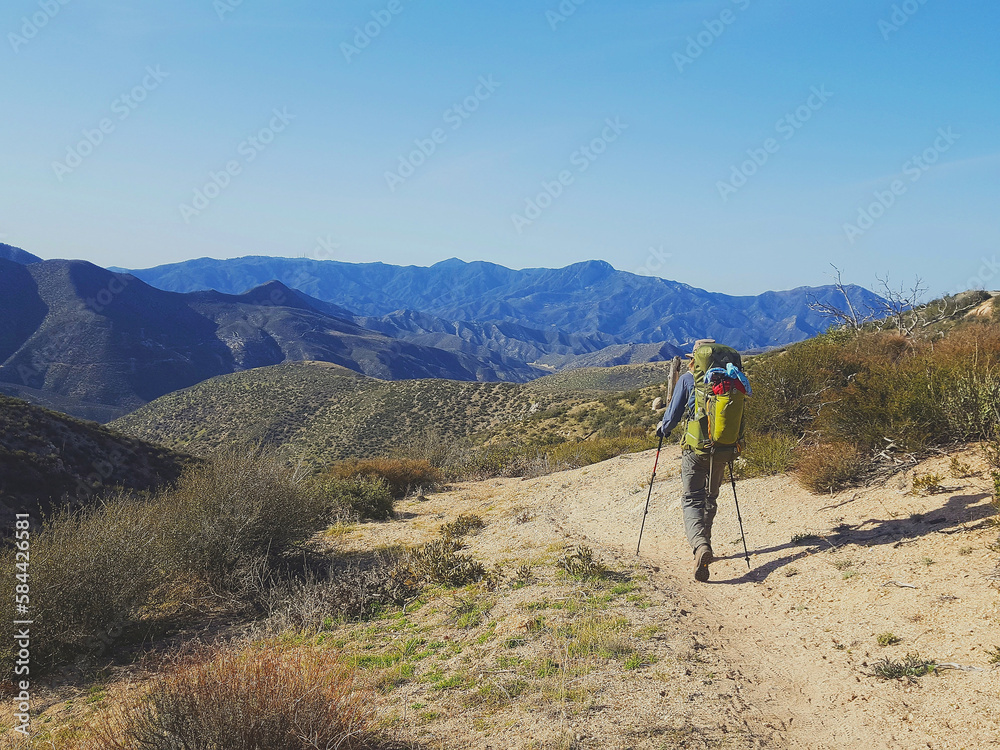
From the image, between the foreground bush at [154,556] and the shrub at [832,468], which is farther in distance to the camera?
the shrub at [832,468]

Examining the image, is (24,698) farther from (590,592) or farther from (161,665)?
(590,592)

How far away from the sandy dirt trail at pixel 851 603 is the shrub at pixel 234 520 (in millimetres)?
4378

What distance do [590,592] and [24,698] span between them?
488cm

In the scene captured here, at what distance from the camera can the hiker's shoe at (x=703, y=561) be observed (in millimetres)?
5777

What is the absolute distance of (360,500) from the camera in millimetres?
10945

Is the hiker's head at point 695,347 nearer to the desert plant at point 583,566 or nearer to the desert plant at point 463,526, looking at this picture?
the desert plant at point 583,566

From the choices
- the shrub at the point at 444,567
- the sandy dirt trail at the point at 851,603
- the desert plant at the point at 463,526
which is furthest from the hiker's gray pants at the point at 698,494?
the desert plant at the point at 463,526

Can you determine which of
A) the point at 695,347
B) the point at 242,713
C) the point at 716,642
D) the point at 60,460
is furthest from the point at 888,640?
the point at 60,460

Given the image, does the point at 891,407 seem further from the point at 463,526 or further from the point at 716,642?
the point at 463,526

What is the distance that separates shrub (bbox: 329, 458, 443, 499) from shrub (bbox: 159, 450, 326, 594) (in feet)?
16.9

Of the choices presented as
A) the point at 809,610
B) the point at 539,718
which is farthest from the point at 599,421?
the point at 539,718

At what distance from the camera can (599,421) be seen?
27016 mm

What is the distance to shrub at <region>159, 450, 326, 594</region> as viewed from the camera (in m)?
6.75

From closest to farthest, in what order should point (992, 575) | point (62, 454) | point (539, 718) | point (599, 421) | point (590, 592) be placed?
point (539, 718) → point (992, 575) → point (590, 592) → point (62, 454) → point (599, 421)
